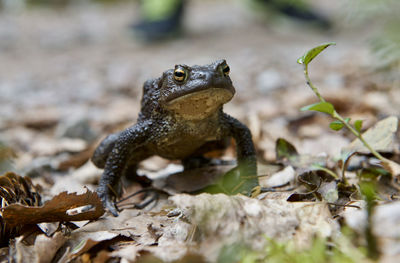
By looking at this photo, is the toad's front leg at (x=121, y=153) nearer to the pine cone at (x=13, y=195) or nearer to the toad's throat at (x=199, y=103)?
the toad's throat at (x=199, y=103)

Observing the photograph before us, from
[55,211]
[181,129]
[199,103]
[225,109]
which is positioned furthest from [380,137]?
[225,109]

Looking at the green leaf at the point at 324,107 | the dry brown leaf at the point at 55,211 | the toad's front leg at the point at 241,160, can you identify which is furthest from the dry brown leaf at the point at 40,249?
the green leaf at the point at 324,107

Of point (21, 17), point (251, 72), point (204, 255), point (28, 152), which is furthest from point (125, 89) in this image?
point (21, 17)

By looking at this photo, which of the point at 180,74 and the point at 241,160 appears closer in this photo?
the point at 180,74

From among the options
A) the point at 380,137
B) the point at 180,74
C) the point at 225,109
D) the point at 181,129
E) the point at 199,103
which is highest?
the point at 180,74

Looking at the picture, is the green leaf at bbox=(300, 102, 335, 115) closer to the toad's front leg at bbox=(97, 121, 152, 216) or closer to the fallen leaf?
the fallen leaf

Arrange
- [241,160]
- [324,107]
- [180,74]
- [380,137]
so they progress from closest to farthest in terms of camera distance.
→ [324,107] < [380,137] < [180,74] < [241,160]

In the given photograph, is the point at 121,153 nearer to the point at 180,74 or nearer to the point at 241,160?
the point at 180,74
